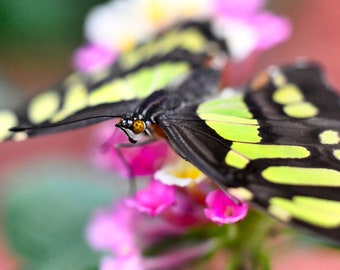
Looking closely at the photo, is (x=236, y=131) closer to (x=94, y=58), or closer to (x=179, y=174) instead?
(x=179, y=174)

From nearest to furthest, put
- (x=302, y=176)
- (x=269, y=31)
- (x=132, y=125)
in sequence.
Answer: (x=302, y=176) → (x=132, y=125) → (x=269, y=31)

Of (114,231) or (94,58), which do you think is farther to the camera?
(94,58)

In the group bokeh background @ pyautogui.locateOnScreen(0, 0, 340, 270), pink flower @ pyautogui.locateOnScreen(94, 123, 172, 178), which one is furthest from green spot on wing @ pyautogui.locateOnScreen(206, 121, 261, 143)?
bokeh background @ pyautogui.locateOnScreen(0, 0, 340, 270)


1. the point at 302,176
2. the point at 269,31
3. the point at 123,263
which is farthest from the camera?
the point at 269,31

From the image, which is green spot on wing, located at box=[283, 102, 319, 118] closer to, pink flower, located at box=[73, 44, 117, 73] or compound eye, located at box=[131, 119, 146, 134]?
compound eye, located at box=[131, 119, 146, 134]

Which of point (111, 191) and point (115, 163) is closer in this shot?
point (115, 163)

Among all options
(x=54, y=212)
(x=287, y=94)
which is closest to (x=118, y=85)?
(x=287, y=94)

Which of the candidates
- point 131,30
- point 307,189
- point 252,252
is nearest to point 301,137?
point 307,189

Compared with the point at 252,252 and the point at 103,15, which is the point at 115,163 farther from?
the point at 103,15
